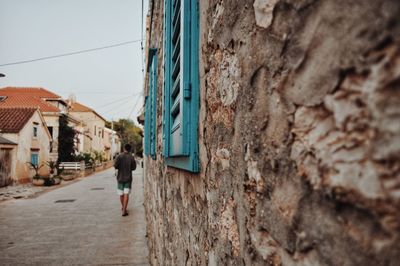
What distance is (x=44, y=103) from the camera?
29.0 m

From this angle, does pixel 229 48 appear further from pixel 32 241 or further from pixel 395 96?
pixel 32 241

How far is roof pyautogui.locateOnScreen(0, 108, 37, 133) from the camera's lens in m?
18.8

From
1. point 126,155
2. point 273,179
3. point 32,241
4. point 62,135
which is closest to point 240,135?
point 273,179

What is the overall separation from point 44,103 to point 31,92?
571 cm

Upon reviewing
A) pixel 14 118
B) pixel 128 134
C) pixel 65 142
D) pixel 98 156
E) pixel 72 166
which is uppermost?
pixel 128 134

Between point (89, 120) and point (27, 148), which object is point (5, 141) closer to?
point (27, 148)

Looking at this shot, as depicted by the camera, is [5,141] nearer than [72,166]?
Yes

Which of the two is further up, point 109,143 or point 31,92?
point 31,92

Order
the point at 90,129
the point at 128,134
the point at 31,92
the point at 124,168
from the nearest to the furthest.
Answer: the point at 124,168
the point at 31,92
the point at 90,129
the point at 128,134

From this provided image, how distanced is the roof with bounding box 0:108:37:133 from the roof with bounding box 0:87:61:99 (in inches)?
473

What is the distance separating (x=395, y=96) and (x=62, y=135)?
28.1 m

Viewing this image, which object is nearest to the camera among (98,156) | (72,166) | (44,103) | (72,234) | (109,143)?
(72,234)

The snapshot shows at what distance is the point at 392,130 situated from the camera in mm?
368

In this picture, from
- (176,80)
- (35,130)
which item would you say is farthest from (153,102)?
(35,130)
